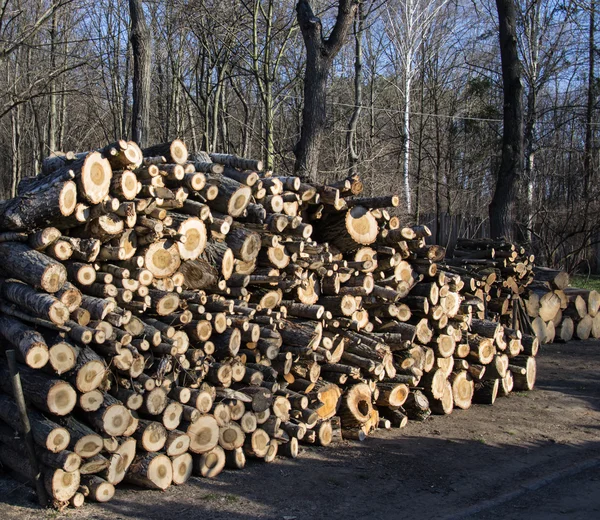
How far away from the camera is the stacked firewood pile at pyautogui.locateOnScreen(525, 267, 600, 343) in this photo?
12961mm

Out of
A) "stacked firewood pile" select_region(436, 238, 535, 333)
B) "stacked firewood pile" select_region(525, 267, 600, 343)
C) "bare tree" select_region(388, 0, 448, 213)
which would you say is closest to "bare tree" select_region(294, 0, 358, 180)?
"stacked firewood pile" select_region(436, 238, 535, 333)

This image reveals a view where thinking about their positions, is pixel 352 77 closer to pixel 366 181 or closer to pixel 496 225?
pixel 366 181

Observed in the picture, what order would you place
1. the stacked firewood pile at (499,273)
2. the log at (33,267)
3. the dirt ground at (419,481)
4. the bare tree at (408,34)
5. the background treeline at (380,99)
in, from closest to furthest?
the dirt ground at (419,481) → the log at (33,267) → the stacked firewood pile at (499,273) → the background treeline at (380,99) → the bare tree at (408,34)

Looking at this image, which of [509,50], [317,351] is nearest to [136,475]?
[317,351]

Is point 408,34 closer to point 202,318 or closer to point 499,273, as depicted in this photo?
point 499,273

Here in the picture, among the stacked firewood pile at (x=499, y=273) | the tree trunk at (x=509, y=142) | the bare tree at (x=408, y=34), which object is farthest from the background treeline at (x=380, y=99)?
the stacked firewood pile at (x=499, y=273)

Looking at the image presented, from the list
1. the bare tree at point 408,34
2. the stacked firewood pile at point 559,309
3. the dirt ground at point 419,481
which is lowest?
the dirt ground at point 419,481

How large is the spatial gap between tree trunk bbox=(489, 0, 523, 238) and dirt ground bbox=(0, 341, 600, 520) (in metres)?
7.20

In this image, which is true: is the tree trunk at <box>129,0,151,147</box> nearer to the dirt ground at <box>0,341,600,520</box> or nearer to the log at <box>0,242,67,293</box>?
the log at <box>0,242,67,293</box>

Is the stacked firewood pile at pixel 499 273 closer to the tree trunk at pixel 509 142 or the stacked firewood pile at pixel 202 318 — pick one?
the stacked firewood pile at pixel 202 318

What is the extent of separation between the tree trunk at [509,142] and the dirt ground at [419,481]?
23.6 feet

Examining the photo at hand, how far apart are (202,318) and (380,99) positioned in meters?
26.3

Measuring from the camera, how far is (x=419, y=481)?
247 inches

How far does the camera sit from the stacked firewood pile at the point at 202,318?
17.7 ft
